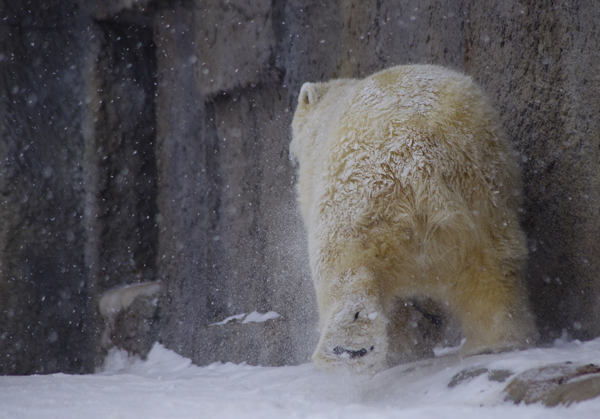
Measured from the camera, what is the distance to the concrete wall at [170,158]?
4.24 m

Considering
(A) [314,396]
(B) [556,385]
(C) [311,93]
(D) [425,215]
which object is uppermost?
(C) [311,93]

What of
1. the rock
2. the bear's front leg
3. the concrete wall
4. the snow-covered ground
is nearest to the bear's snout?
the bear's front leg

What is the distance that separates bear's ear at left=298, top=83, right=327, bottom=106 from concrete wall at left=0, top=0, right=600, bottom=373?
2.14 feet

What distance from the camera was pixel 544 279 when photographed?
2674 millimetres

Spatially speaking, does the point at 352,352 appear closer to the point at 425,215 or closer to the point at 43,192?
the point at 425,215

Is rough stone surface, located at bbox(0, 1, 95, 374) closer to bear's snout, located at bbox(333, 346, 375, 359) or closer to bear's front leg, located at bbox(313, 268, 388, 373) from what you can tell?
bear's front leg, located at bbox(313, 268, 388, 373)

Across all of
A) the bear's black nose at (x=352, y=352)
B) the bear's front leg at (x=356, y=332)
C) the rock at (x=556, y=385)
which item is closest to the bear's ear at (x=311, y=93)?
the bear's front leg at (x=356, y=332)

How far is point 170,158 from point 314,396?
13.8 ft

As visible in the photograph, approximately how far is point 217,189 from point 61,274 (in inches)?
71.7

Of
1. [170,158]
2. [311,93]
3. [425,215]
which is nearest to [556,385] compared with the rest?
[425,215]

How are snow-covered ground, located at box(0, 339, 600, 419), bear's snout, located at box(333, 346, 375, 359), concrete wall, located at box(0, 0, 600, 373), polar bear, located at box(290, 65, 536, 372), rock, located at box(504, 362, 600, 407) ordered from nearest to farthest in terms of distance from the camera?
rock, located at box(504, 362, 600, 407) → snow-covered ground, located at box(0, 339, 600, 419) → bear's snout, located at box(333, 346, 375, 359) → polar bear, located at box(290, 65, 536, 372) → concrete wall, located at box(0, 0, 600, 373)

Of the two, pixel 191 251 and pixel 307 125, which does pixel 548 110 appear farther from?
pixel 191 251

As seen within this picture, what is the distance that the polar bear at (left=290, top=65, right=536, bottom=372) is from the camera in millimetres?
2016

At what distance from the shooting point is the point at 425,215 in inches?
80.7
